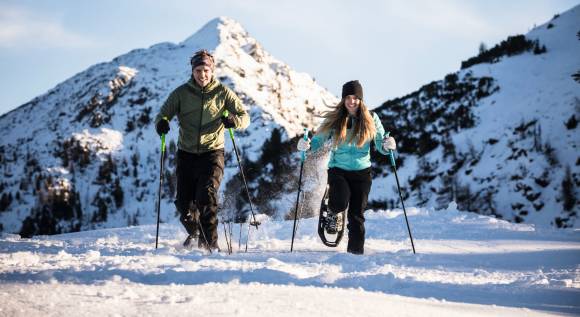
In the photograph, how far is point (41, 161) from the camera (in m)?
185

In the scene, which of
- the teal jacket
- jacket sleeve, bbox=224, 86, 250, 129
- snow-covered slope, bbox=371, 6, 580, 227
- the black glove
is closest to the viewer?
the black glove

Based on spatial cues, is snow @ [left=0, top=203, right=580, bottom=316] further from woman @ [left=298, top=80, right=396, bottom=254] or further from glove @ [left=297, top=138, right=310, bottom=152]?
glove @ [left=297, top=138, right=310, bottom=152]

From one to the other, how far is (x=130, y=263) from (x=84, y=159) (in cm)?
20101

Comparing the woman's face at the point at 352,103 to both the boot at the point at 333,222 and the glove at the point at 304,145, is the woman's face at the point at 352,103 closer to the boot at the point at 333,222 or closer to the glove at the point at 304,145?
the glove at the point at 304,145

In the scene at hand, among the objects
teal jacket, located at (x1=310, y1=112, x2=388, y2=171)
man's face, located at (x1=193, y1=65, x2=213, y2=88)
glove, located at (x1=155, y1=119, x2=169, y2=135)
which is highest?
man's face, located at (x1=193, y1=65, x2=213, y2=88)

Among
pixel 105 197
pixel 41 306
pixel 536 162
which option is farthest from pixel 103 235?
pixel 105 197

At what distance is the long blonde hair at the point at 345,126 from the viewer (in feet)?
19.2

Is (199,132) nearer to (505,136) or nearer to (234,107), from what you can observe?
(234,107)

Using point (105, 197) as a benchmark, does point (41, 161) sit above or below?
above

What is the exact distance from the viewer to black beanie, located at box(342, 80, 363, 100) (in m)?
6.02

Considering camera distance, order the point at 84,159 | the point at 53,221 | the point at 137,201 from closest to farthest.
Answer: the point at 53,221 → the point at 137,201 → the point at 84,159

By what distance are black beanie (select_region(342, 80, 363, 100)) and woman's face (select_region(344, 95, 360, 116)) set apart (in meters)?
0.05

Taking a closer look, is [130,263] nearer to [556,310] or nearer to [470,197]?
[556,310]

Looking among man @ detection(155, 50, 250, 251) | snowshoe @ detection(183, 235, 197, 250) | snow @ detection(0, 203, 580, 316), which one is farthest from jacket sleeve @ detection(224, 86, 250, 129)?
snow @ detection(0, 203, 580, 316)
